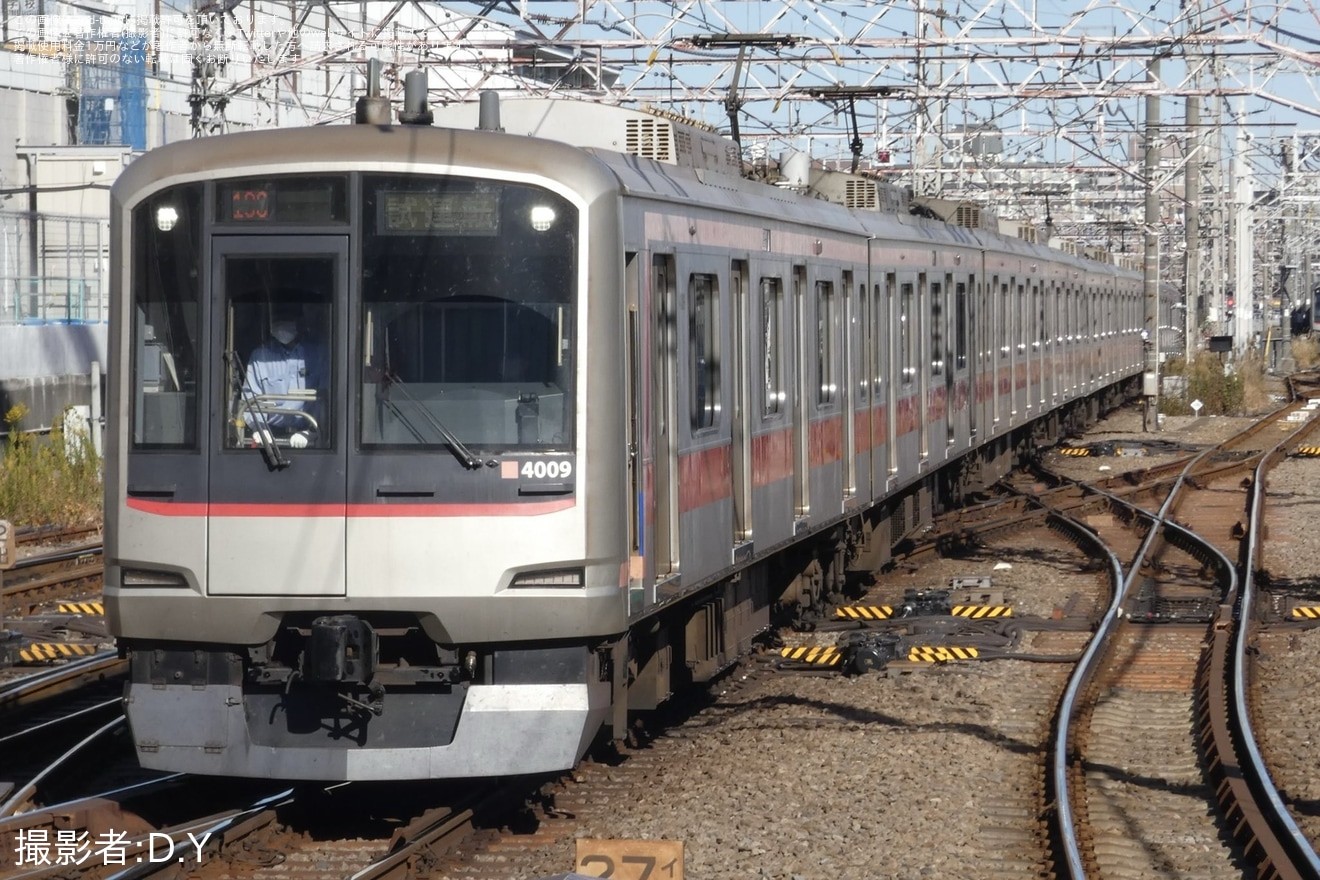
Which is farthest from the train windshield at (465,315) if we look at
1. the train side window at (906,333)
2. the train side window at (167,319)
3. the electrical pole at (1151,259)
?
the electrical pole at (1151,259)

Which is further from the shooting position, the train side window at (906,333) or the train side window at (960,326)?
the train side window at (960,326)

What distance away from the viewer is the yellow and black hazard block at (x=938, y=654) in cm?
1101

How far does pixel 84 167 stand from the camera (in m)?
30.3

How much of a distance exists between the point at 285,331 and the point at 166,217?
2.11 ft

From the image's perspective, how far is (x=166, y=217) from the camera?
23.4 feet

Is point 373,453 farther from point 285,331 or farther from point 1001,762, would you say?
point 1001,762

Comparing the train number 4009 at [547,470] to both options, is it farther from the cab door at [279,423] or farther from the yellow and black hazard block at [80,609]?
the yellow and black hazard block at [80,609]

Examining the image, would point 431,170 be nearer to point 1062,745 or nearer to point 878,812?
point 878,812

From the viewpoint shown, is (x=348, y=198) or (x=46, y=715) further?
(x=46, y=715)

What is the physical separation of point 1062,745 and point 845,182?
Answer: 22.4ft

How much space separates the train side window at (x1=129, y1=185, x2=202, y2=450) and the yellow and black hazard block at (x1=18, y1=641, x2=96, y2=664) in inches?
171

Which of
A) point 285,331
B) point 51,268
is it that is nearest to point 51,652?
point 285,331

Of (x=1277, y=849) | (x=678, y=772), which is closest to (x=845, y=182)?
(x=678, y=772)

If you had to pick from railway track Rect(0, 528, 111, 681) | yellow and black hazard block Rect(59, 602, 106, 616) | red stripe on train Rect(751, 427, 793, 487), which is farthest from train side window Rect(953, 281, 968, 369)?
yellow and black hazard block Rect(59, 602, 106, 616)
